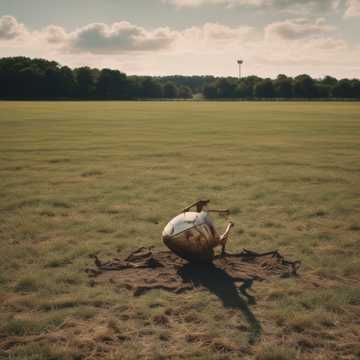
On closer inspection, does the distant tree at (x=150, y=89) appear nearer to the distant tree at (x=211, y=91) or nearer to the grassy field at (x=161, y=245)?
the distant tree at (x=211, y=91)

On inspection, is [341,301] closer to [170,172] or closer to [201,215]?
[201,215]

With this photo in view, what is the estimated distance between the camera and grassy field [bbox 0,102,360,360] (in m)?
4.15

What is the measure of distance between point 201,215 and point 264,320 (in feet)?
5.71

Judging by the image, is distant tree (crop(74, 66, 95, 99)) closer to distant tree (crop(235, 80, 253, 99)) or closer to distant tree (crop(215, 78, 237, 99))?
distant tree (crop(215, 78, 237, 99))

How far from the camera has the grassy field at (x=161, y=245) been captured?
13.6ft

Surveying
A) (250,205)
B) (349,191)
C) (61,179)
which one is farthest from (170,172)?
(349,191)

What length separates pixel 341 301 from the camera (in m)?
4.97

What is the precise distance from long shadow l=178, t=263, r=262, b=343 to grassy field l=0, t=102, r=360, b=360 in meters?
0.08

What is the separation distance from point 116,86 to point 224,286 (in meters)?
145

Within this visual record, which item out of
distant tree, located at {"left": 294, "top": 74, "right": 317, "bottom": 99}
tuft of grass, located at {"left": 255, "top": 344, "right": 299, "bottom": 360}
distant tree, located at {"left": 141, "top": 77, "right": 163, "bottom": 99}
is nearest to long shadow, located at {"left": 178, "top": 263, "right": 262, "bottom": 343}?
tuft of grass, located at {"left": 255, "top": 344, "right": 299, "bottom": 360}

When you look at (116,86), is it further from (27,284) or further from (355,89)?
(27,284)

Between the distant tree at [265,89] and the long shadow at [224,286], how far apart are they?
15243 centimetres

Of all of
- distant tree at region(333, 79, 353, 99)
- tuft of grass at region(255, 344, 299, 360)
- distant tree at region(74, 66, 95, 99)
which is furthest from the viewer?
distant tree at region(333, 79, 353, 99)

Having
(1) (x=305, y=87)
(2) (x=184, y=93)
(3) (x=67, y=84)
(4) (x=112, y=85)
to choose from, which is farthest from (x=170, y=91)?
(1) (x=305, y=87)
